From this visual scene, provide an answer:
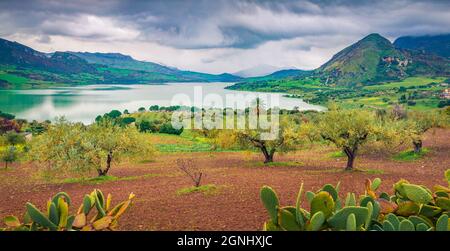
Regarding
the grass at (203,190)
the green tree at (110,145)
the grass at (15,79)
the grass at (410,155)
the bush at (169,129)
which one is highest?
the grass at (15,79)

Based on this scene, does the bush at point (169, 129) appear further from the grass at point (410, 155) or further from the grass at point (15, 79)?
the grass at point (15, 79)

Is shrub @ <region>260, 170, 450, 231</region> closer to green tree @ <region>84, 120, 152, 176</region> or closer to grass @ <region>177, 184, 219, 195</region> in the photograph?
grass @ <region>177, 184, 219, 195</region>

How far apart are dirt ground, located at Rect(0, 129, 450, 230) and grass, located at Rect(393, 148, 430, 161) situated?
818 mm

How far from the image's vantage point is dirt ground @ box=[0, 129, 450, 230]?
13490 millimetres

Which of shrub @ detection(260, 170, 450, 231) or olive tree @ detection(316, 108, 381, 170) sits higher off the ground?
shrub @ detection(260, 170, 450, 231)

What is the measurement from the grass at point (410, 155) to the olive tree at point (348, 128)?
9.68 meters

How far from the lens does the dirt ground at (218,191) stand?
44.3ft

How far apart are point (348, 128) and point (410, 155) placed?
43.8 ft

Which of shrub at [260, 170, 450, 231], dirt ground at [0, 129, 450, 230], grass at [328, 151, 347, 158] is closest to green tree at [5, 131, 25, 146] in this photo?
dirt ground at [0, 129, 450, 230]

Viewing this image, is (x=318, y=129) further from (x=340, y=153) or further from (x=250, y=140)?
(x=340, y=153)

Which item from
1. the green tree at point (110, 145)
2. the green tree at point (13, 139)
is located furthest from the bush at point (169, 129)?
the green tree at point (110, 145)
